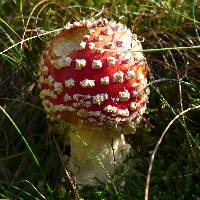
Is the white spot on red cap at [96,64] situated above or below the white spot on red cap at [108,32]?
below

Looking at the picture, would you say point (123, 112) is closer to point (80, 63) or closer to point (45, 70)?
point (80, 63)

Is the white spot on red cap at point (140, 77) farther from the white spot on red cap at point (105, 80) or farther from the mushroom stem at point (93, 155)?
the mushroom stem at point (93, 155)

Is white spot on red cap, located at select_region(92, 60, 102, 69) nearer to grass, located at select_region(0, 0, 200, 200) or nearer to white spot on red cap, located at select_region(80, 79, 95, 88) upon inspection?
white spot on red cap, located at select_region(80, 79, 95, 88)

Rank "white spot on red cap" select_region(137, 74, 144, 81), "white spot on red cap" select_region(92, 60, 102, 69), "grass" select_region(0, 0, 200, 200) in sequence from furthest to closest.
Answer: "grass" select_region(0, 0, 200, 200) < "white spot on red cap" select_region(137, 74, 144, 81) < "white spot on red cap" select_region(92, 60, 102, 69)

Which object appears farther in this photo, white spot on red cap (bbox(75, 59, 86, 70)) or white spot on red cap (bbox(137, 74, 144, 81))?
white spot on red cap (bbox(137, 74, 144, 81))

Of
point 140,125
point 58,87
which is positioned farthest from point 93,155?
point 58,87

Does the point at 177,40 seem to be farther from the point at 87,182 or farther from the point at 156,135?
the point at 87,182

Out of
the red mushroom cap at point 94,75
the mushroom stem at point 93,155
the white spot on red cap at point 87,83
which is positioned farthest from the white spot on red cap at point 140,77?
the mushroom stem at point 93,155

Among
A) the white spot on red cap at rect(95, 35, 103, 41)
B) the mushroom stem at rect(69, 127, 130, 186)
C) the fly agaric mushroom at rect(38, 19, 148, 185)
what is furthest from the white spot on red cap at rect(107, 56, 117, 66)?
the mushroom stem at rect(69, 127, 130, 186)

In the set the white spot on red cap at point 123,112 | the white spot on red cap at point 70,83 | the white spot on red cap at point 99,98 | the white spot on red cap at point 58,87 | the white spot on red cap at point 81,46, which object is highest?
the white spot on red cap at point 81,46
